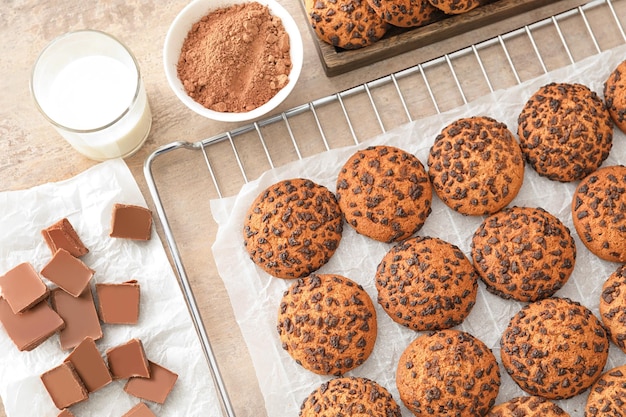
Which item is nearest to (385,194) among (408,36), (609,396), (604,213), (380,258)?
(380,258)

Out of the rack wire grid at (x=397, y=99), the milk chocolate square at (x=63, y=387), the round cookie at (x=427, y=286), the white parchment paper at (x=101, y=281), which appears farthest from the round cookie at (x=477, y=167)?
the milk chocolate square at (x=63, y=387)

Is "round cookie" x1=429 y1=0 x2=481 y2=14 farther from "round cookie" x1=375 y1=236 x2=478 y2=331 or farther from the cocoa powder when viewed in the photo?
"round cookie" x1=375 y1=236 x2=478 y2=331

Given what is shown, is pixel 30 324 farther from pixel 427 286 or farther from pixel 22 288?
pixel 427 286

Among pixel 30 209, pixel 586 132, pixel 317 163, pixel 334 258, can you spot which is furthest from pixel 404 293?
pixel 30 209

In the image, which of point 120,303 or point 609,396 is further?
point 120,303

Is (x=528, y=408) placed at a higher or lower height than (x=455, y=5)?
lower

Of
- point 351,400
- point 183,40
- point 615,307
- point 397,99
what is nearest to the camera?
point 351,400

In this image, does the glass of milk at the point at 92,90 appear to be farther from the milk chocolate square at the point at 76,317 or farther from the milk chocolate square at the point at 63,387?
the milk chocolate square at the point at 63,387
